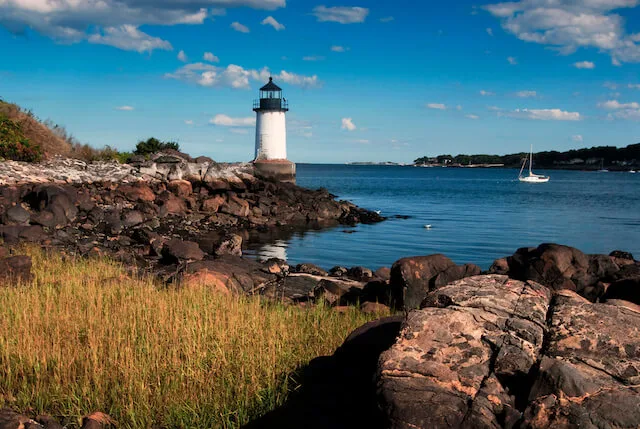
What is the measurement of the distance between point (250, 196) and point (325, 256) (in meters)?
15.6

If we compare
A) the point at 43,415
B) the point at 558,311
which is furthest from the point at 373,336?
the point at 43,415

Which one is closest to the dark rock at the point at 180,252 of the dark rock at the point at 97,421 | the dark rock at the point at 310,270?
the dark rock at the point at 310,270

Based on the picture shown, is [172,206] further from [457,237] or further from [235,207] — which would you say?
[457,237]

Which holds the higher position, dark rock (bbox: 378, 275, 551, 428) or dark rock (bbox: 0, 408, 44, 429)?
dark rock (bbox: 378, 275, 551, 428)

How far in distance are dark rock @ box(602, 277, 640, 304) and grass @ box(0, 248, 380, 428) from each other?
17.5 ft

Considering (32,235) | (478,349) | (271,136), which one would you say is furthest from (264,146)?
(478,349)

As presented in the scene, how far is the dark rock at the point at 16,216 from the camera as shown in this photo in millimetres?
22500

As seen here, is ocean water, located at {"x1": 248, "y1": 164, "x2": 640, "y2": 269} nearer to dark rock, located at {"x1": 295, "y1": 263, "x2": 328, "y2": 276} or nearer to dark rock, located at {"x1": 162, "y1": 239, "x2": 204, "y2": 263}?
dark rock, located at {"x1": 295, "y1": 263, "x2": 328, "y2": 276}

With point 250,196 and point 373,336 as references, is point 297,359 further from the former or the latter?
point 250,196

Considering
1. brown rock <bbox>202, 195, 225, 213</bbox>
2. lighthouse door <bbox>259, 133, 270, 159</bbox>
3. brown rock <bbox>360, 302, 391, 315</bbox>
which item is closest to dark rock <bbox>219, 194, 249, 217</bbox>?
brown rock <bbox>202, 195, 225, 213</bbox>

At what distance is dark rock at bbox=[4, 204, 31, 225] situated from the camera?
73.8ft

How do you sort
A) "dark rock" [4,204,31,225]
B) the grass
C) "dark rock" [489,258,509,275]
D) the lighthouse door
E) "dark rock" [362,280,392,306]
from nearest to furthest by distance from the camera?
the grass
"dark rock" [362,280,392,306]
"dark rock" [489,258,509,275]
"dark rock" [4,204,31,225]
the lighthouse door

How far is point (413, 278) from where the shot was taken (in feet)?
40.0

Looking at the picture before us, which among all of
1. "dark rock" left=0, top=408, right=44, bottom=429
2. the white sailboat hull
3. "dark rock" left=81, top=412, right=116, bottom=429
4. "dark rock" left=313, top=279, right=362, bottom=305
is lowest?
"dark rock" left=313, top=279, right=362, bottom=305
